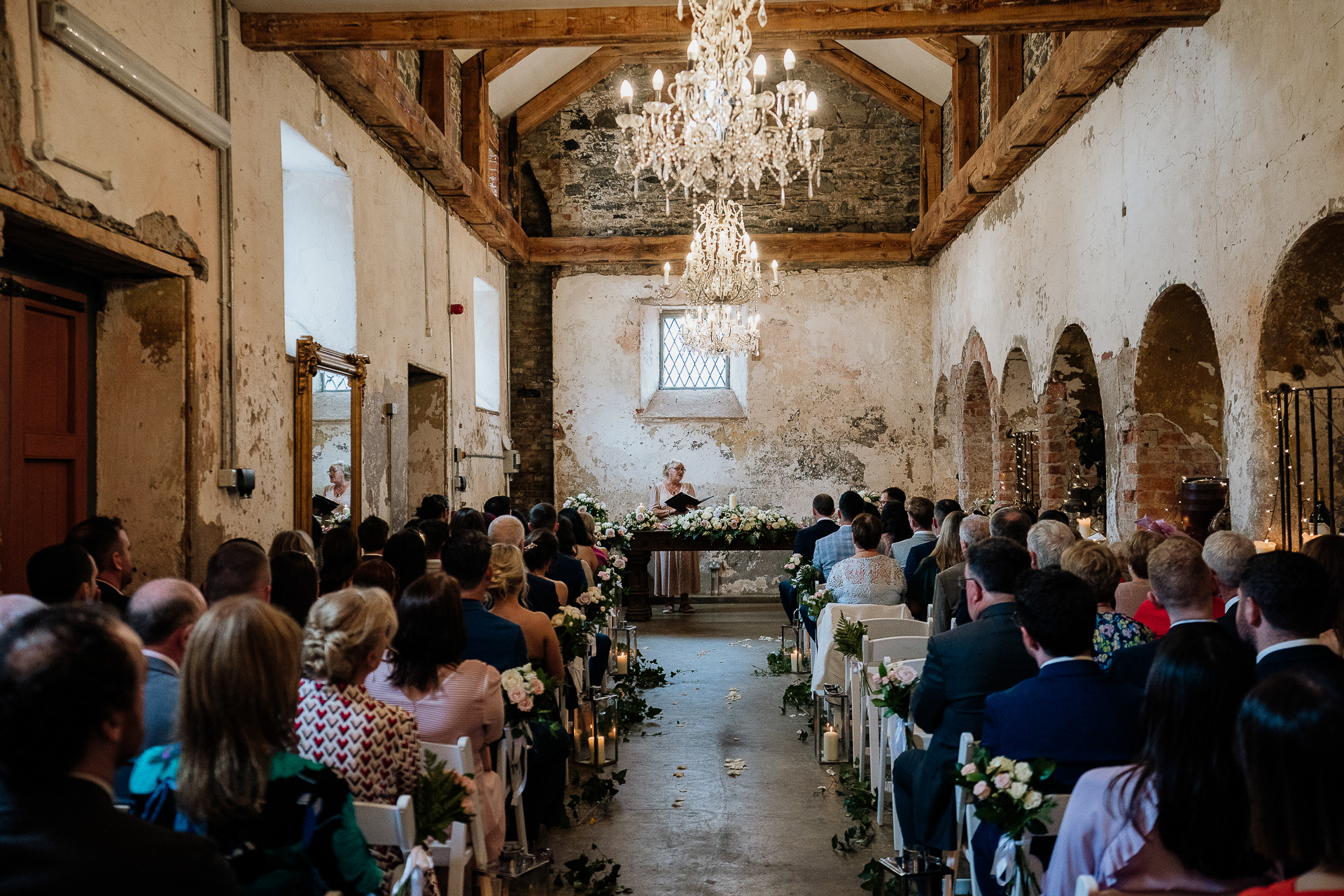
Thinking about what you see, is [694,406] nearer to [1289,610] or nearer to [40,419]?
[40,419]

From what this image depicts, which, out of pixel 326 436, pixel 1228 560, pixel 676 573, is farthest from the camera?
pixel 676 573

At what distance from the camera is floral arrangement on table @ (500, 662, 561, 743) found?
3510 mm

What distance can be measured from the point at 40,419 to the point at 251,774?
12.3 ft

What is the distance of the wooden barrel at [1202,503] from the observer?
19.4ft

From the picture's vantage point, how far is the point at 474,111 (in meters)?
10.8

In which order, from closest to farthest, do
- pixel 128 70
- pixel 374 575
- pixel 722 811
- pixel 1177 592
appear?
pixel 1177 592
pixel 374 575
pixel 128 70
pixel 722 811

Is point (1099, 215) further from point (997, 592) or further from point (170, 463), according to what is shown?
point (170, 463)

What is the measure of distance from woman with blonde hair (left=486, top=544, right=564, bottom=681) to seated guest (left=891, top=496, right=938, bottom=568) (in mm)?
3364

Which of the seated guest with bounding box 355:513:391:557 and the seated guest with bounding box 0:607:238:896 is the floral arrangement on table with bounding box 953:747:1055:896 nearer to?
the seated guest with bounding box 0:607:238:896

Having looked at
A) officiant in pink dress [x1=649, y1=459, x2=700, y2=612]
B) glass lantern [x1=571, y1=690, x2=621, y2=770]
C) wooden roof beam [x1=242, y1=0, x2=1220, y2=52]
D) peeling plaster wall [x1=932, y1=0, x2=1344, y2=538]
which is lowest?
glass lantern [x1=571, y1=690, x2=621, y2=770]

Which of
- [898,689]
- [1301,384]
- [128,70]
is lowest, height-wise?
[898,689]

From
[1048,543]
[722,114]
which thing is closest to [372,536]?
[722,114]

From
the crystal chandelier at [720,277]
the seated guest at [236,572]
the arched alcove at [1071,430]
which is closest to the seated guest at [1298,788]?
the seated guest at [236,572]

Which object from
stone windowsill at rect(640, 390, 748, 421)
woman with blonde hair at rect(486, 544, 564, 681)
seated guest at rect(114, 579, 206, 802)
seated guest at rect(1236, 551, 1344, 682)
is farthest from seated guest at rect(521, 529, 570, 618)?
stone windowsill at rect(640, 390, 748, 421)
